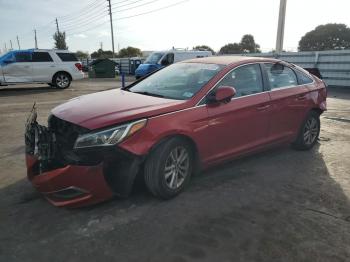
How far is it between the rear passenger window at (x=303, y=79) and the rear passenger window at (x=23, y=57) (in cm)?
1344

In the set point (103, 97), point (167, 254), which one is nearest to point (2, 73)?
point (103, 97)

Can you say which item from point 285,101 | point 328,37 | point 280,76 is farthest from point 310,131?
point 328,37

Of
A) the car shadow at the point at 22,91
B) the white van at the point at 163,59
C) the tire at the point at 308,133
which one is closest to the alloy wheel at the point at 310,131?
the tire at the point at 308,133

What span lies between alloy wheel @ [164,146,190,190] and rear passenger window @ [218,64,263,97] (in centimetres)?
106

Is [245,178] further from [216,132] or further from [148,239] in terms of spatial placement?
[148,239]

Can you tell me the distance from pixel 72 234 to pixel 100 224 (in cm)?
28

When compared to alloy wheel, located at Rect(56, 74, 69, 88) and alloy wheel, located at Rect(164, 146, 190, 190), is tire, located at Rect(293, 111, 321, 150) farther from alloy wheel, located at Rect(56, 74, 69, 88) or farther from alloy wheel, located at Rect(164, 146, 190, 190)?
alloy wheel, located at Rect(56, 74, 69, 88)

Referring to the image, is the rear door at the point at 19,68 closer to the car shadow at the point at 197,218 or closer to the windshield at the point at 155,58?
the windshield at the point at 155,58

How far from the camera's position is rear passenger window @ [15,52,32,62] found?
51.6 ft

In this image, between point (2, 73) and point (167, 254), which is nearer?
point (167, 254)

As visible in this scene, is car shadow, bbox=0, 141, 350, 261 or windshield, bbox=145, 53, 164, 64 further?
windshield, bbox=145, 53, 164, 64

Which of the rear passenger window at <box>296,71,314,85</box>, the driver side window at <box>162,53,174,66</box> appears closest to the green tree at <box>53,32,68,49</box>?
the driver side window at <box>162,53,174,66</box>

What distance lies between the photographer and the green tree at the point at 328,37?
57000 millimetres

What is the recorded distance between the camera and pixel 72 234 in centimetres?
325
